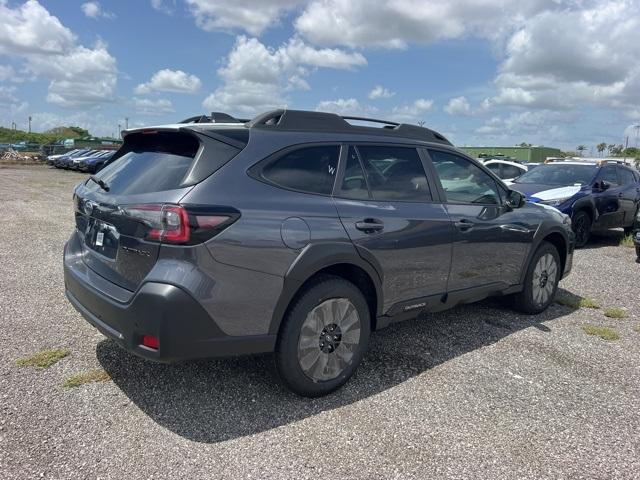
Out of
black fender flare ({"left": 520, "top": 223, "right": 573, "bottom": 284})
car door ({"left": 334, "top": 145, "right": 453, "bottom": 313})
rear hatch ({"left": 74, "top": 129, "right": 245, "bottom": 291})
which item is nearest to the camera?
rear hatch ({"left": 74, "top": 129, "right": 245, "bottom": 291})

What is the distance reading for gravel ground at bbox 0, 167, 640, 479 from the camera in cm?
285

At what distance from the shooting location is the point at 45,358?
3975mm

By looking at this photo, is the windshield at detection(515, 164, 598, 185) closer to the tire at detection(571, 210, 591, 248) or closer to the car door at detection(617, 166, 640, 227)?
the tire at detection(571, 210, 591, 248)

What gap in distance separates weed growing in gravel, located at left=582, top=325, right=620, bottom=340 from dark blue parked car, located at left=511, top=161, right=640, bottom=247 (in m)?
4.21

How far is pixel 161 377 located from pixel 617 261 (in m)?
8.18

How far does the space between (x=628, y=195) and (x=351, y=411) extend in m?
9.78

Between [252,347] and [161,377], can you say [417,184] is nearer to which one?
[252,347]


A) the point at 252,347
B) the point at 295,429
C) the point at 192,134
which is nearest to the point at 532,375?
the point at 295,429

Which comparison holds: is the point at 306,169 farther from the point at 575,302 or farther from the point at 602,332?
the point at 575,302

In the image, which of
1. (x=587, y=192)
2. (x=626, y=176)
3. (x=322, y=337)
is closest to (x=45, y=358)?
(x=322, y=337)

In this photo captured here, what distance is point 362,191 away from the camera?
12.3ft

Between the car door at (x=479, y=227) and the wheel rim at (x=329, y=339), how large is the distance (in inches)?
46.9

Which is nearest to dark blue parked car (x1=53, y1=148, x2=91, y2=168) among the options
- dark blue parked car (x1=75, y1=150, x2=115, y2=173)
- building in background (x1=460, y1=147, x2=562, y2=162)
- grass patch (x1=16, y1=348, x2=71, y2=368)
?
dark blue parked car (x1=75, y1=150, x2=115, y2=173)

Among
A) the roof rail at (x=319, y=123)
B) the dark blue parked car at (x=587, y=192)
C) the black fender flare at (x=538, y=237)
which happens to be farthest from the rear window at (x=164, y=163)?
the dark blue parked car at (x=587, y=192)
